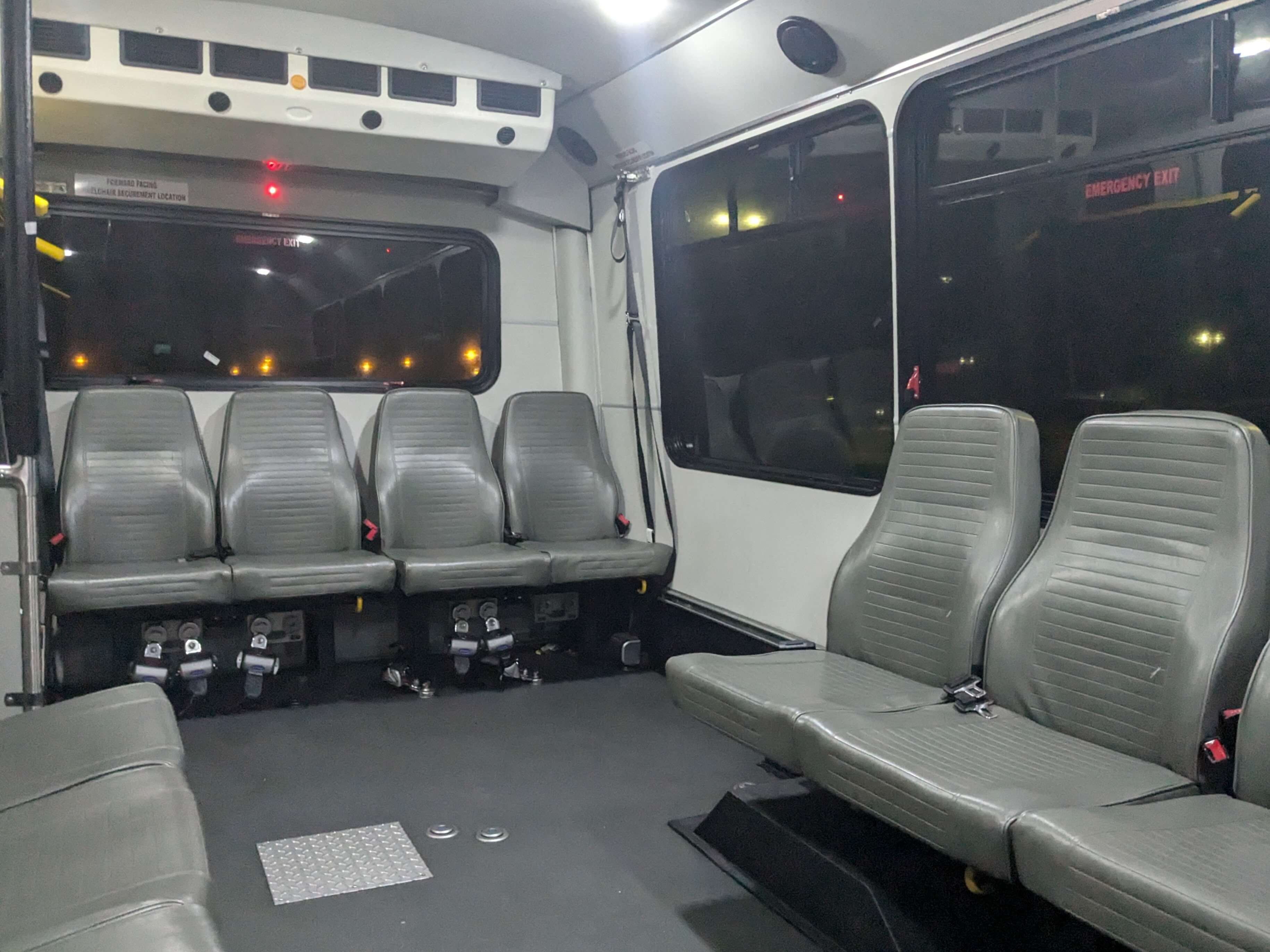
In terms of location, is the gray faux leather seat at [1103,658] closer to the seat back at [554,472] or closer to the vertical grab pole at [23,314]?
the vertical grab pole at [23,314]

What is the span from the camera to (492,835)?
10.6ft

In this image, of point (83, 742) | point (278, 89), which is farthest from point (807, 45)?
point (83, 742)

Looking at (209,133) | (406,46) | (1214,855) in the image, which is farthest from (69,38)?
(1214,855)

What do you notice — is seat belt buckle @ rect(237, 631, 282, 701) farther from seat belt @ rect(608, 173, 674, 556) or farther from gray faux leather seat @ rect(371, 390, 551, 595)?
seat belt @ rect(608, 173, 674, 556)

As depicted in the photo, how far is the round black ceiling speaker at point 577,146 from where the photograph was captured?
214 inches

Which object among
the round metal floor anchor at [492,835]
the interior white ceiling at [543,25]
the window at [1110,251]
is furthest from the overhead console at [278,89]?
the round metal floor anchor at [492,835]

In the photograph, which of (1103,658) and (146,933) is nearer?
(146,933)

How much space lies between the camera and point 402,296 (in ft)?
18.4

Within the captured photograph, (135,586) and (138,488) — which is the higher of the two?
(138,488)

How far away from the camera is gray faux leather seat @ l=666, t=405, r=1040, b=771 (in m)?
2.80

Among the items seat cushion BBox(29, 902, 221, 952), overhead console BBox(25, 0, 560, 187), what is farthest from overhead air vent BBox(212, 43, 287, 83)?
seat cushion BBox(29, 902, 221, 952)

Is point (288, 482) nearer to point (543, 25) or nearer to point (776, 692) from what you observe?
point (543, 25)

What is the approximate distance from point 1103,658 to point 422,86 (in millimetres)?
3724

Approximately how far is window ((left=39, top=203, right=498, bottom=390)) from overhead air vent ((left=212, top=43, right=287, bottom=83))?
0.88 metres
